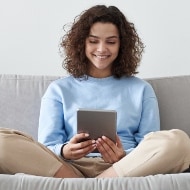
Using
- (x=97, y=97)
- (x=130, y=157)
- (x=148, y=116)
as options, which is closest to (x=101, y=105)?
(x=97, y=97)

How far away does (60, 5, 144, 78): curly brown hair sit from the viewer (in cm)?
159

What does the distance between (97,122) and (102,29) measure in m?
0.46

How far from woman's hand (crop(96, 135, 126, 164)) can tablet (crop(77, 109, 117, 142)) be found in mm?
15

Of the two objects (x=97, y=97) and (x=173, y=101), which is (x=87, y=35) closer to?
(x=97, y=97)

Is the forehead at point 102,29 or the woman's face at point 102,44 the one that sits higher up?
the forehead at point 102,29

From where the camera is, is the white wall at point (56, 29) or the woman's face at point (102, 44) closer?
the woman's face at point (102, 44)

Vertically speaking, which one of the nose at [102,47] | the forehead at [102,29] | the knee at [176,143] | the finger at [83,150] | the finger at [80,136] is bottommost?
the finger at [83,150]

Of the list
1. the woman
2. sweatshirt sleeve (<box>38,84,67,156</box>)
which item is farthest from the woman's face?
sweatshirt sleeve (<box>38,84,67,156</box>)

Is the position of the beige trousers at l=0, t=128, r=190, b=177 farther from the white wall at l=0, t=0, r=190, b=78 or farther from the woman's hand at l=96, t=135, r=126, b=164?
the white wall at l=0, t=0, r=190, b=78

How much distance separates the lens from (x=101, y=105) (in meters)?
1.54

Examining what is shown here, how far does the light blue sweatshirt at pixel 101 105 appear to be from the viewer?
59.4 inches

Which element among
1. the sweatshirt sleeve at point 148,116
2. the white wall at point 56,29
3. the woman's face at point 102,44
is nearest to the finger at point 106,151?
the sweatshirt sleeve at point 148,116

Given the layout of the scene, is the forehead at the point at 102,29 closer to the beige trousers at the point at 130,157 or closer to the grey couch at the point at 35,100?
the grey couch at the point at 35,100

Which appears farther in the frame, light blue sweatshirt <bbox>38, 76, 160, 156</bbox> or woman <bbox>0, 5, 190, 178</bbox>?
light blue sweatshirt <bbox>38, 76, 160, 156</bbox>
